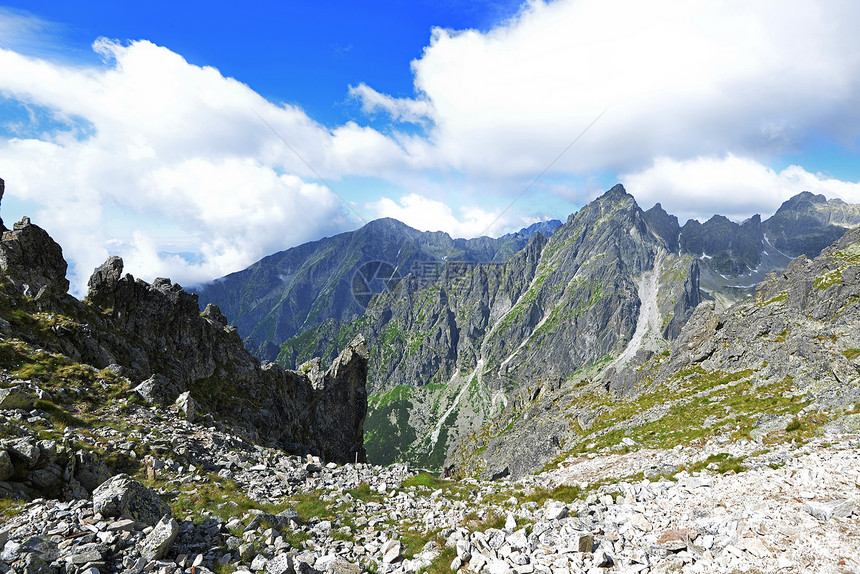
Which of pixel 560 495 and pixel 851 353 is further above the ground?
pixel 851 353

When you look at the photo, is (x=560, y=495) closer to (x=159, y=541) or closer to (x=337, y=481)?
(x=337, y=481)

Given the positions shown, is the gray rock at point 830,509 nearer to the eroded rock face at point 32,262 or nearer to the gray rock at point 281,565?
the gray rock at point 281,565

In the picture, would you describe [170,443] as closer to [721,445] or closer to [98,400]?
[98,400]

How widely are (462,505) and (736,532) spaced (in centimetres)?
1430

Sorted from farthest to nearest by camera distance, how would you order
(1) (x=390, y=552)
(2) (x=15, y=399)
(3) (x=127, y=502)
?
(2) (x=15, y=399) < (1) (x=390, y=552) < (3) (x=127, y=502)

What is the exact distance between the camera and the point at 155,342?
54281 millimetres

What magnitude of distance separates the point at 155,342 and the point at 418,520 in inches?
2122

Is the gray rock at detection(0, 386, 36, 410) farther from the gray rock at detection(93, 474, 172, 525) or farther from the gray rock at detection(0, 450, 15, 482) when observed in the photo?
the gray rock at detection(93, 474, 172, 525)

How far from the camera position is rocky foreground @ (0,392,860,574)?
11156 mm

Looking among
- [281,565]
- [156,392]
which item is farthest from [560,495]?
[156,392]

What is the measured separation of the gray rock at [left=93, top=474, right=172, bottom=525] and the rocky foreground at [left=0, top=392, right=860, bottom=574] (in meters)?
0.05

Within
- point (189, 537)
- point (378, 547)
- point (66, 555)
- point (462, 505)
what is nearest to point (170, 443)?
point (189, 537)

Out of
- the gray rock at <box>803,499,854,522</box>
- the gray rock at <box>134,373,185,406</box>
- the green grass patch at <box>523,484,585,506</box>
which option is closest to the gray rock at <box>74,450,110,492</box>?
the gray rock at <box>134,373,185,406</box>

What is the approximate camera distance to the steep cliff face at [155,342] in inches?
1363
